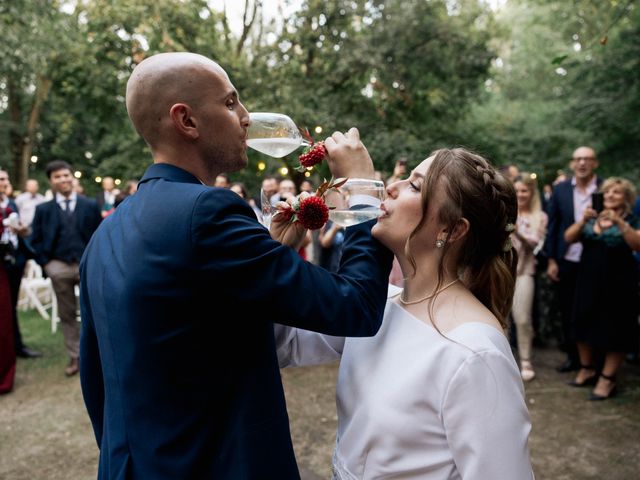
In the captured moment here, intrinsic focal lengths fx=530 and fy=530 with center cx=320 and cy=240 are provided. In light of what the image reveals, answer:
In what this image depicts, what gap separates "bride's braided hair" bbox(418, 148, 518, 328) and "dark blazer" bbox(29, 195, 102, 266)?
18.8 ft

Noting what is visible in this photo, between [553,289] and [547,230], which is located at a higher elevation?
[547,230]

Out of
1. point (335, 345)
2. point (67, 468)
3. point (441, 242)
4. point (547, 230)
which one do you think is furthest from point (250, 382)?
point (547, 230)

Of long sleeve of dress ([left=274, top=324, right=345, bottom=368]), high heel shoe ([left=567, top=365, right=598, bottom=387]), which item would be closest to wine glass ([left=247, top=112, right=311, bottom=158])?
long sleeve of dress ([left=274, top=324, right=345, bottom=368])

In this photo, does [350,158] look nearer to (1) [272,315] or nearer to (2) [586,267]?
(1) [272,315]

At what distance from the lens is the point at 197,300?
4.75ft

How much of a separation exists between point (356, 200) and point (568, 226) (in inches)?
203

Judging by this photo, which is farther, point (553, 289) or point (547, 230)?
point (553, 289)

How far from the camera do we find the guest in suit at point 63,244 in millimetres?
6496

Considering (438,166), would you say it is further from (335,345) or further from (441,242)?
(335,345)

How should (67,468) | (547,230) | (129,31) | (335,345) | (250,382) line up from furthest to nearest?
(129,31), (547,230), (67,468), (335,345), (250,382)

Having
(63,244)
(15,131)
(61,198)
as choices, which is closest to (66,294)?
(63,244)

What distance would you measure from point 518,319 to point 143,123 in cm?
532

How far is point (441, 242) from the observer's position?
1.90 m

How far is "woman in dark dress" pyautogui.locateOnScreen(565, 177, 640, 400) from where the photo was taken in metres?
5.33
